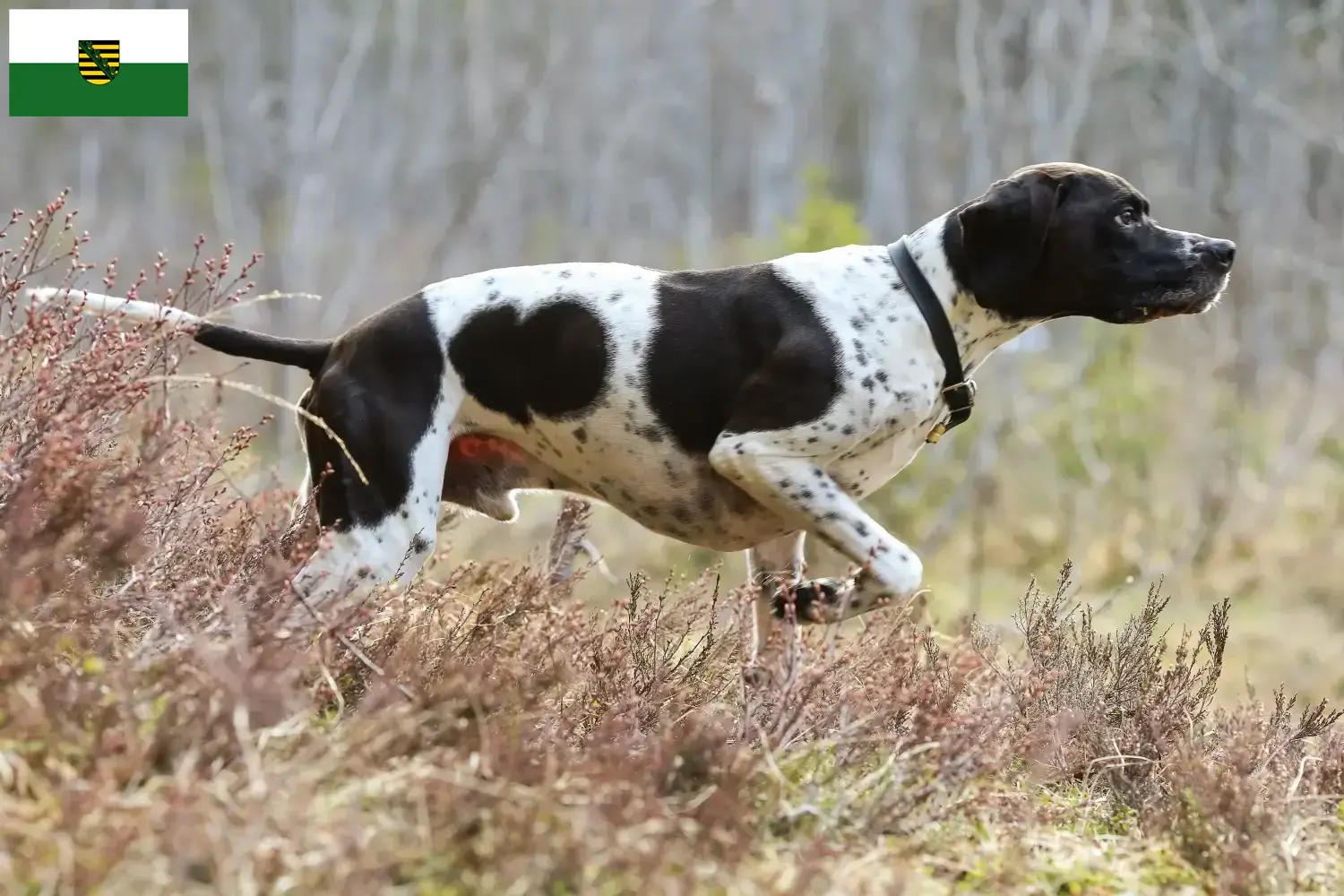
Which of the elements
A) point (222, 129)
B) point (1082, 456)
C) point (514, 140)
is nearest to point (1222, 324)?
point (1082, 456)

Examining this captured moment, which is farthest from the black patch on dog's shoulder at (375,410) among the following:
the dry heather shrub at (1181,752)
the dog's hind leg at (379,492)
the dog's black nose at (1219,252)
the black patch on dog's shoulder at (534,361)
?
the dog's black nose at (1219,252)

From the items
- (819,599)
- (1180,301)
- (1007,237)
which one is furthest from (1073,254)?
(819,599)

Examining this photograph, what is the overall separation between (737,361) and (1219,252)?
1451 mm

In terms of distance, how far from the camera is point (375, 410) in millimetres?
3760

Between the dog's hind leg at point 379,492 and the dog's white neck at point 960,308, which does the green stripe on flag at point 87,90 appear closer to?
the dog's hind leg at point 379,492

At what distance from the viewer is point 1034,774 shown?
3770mm

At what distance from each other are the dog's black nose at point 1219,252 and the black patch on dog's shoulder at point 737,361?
3.79ft

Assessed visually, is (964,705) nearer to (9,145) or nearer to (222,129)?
(222,129)

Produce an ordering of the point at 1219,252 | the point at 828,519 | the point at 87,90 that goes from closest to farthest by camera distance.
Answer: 1. the point at 828,519
2. the point at 1219,252
3. the point at 87,90

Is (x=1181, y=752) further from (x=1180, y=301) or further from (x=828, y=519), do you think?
(x=1180, y=301)

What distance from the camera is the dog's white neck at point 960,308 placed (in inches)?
154

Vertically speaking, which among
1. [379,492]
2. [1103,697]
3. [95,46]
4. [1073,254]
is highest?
[95,46]

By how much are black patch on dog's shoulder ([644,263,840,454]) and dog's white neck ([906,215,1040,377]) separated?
0.39 meters

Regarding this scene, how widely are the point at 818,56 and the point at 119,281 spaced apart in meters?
8.29
